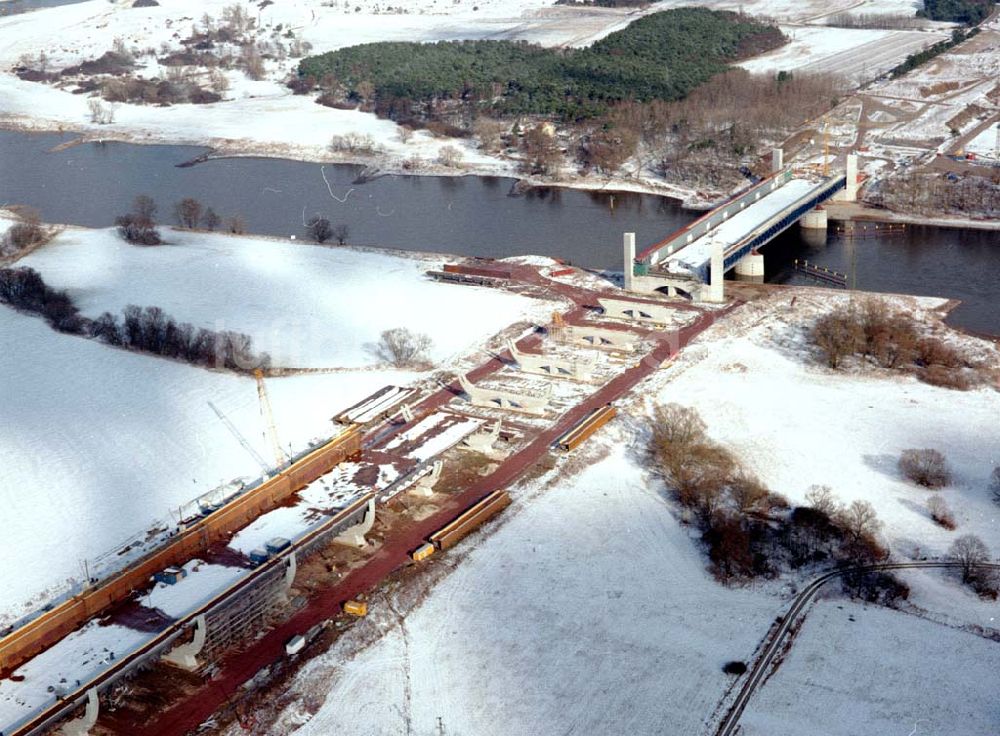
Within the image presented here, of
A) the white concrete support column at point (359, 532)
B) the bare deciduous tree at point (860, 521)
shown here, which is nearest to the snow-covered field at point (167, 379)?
the white concrete support column at point (359, 532)

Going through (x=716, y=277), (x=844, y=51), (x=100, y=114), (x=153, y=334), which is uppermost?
(x=100, y=114)

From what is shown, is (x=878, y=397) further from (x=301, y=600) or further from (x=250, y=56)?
(x=250, y=56)

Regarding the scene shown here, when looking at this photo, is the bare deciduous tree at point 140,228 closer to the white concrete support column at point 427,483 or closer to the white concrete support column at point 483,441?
the white concrete support column at point 483,441

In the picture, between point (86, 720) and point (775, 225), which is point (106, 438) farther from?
point (775, 225)

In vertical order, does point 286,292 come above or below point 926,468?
above

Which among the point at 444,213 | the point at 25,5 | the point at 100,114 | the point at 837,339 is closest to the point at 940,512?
the point at 837,339

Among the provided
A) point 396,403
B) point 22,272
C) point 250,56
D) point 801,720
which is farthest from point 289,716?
point 250,56
